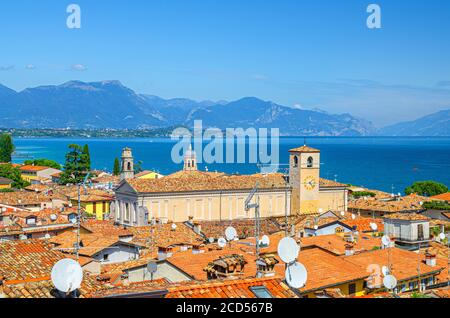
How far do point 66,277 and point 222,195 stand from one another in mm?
32210

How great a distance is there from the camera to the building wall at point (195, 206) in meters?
35.7

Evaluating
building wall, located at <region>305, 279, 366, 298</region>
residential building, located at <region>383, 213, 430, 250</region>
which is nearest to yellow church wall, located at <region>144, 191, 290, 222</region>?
residential building, located at <region>383, 213, 430, 250</region>

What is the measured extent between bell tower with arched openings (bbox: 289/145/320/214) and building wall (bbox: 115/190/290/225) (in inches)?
54.9

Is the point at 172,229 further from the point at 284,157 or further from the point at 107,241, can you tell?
the point at 284,157

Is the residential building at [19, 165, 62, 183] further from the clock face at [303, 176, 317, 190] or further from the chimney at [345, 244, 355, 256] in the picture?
the chimney at [345, 244, 355, 256]

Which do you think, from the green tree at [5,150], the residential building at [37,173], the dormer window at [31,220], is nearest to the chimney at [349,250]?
the dormer window at [31,220]

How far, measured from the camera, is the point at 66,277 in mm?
5777

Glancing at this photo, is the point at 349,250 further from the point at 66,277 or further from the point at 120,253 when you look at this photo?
the point at 66,277

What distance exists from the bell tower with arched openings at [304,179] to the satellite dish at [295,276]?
110ft

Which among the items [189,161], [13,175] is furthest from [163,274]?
[13,175]

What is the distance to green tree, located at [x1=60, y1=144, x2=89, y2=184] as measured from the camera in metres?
61.9
